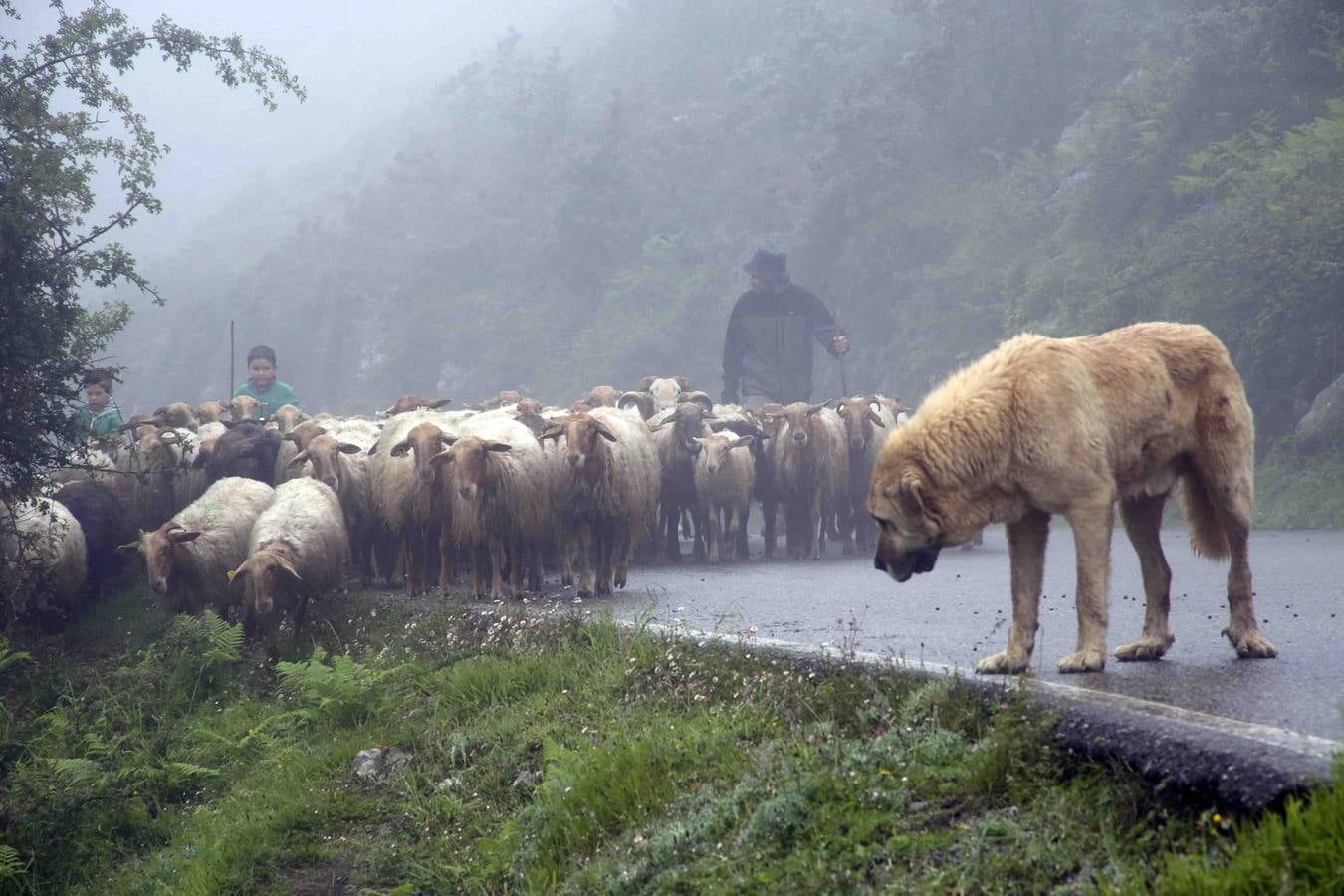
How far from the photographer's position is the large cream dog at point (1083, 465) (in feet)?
21.5

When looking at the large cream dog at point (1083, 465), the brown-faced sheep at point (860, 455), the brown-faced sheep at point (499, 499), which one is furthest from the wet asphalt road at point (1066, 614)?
the brown-faced sheep at point (860, 455)

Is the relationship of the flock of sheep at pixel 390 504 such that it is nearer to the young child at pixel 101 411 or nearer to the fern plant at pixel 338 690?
the young child at pixel 101 411

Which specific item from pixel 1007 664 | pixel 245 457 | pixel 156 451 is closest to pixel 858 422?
pixel 245 457

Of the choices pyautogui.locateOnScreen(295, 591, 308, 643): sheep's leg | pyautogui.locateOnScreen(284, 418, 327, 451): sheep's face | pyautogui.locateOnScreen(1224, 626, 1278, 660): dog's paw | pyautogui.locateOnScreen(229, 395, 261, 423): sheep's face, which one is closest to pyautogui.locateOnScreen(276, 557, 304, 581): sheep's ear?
pyautogui.locateOnScreen(295, 591, 308, 643): sheep's leg

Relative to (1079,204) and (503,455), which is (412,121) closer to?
(1079,204)

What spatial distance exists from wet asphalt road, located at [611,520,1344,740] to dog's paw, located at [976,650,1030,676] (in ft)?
0.31

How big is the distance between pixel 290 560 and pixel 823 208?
29.2m

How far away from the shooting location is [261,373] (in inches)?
763

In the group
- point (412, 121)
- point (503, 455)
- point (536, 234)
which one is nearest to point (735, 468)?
point (503, 455)

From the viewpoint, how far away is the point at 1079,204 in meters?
29.3

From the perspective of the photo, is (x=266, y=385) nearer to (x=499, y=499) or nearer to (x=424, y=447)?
(x=424, y=447)

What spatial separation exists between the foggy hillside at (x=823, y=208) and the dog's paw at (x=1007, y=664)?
615 inches

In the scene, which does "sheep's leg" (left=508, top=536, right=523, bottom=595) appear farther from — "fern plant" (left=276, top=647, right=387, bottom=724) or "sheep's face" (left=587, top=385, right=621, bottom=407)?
"sheep's face" (left=587, top=385, right=621, bottom=407)

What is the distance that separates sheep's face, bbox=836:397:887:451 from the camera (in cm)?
1859
